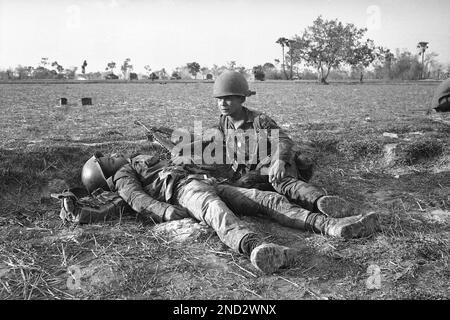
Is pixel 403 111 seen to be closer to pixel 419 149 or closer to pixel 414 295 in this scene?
pixel 419 149

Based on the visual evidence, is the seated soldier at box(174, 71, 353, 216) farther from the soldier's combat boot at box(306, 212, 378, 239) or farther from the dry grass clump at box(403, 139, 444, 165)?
the dry grass clump at box(403, 139, 444, 165)

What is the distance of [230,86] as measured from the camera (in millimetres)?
5430

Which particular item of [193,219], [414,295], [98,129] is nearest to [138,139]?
[98,129]

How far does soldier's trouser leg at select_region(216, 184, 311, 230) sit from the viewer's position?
4266 millimetres

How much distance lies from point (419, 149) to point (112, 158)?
4.88m

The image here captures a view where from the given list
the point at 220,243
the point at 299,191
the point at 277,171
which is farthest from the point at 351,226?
the point at 220,243

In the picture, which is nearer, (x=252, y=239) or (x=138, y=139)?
(x=252, y=239)

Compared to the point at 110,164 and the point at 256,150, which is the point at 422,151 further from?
the point at 110,164

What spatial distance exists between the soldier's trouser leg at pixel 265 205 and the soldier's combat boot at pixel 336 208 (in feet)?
0.56

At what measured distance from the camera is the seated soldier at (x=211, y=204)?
3643mm

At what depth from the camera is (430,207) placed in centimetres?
499

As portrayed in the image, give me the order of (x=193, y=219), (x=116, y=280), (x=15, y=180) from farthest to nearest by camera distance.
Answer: (x=15, y=180) → (x=193, y=219) → (x=116, y=280)

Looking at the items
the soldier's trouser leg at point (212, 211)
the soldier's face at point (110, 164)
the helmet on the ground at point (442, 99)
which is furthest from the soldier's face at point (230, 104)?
the helmet on the ground at point (442, 99)

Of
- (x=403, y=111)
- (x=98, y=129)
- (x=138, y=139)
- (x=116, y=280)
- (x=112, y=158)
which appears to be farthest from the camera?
(x=403, y=111)
